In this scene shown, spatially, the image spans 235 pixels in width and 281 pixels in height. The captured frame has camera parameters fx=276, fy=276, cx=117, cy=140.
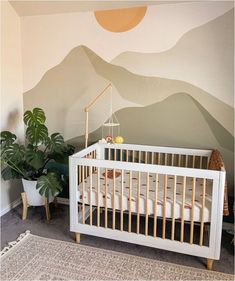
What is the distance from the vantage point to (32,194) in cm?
282

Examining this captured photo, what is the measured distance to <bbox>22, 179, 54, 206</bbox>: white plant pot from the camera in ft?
9.18

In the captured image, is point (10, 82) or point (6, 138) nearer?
point (6, 138)

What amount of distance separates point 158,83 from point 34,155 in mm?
1423

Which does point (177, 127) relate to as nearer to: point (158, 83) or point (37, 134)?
point (158, 83)

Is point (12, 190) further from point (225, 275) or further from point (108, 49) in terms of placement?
point (225, 275)

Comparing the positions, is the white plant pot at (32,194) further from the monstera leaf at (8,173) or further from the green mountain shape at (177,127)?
the green mountain shape at (177,127)

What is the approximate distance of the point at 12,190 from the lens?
3145mm

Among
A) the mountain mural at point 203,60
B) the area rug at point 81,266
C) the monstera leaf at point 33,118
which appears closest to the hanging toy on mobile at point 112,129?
the mountain mural at point 203,60

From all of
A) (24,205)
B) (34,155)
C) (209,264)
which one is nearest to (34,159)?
(34,155)

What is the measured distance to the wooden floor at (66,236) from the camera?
7.17 ft

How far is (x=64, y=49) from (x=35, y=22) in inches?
17.8

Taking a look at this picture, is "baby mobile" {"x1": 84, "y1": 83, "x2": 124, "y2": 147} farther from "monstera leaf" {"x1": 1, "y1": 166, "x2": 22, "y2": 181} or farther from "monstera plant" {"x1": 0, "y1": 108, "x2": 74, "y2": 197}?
"monstera leaf" {"x1": 1, "y1": 166, "x2": 22, "y2": 181}

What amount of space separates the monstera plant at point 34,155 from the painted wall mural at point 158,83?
1.25 feet

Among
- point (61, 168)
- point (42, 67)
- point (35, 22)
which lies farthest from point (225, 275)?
point (35, 22)
